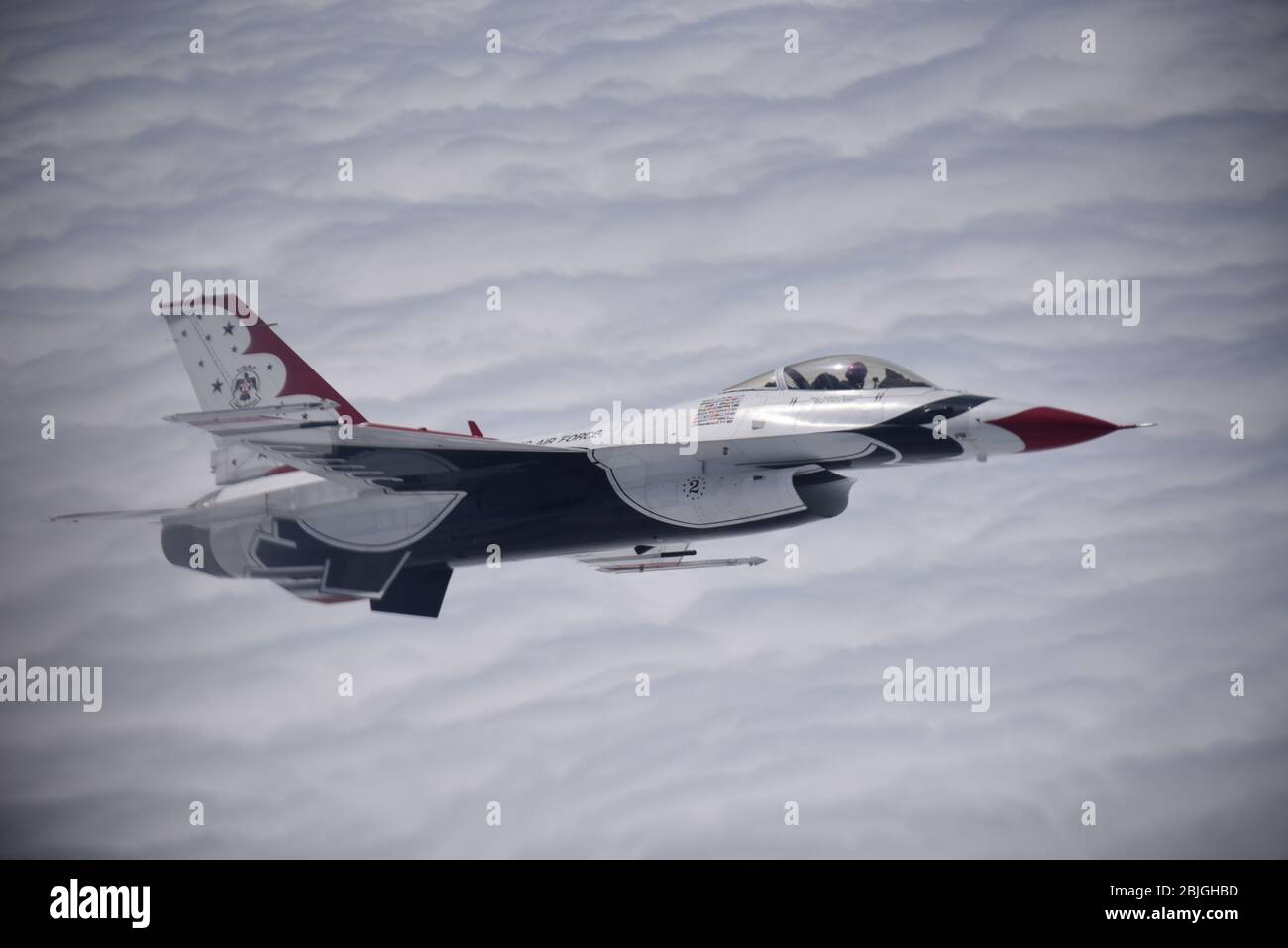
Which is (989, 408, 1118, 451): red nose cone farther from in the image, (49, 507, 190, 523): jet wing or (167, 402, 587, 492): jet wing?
(49, 507, 190, 523): jet wing

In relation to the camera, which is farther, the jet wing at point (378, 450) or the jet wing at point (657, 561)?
the jet wing at point (657, 561)

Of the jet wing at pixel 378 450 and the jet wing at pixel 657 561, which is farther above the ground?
the jet wing at pixel 378 450

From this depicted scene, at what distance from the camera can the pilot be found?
68.8 feet

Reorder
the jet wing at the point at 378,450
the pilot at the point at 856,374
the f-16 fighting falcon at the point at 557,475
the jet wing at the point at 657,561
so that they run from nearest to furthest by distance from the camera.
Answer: the f-16 fighting falcon at the point at 557,475 → the pilot at the point at 856,374 → the jet wing at the point at 378,450 → the jet wing at the point at 657,561

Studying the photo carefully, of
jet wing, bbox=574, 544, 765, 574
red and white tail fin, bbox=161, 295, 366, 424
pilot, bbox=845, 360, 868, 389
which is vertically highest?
red and white tail fin, bbox=161, 295, 366, 424

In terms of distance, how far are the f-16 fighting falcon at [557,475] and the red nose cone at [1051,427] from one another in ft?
0.07

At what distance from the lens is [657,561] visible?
2461 centimetres

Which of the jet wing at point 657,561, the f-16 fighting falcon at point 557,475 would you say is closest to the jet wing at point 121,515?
the f-16 fighting falcon at point 557,475

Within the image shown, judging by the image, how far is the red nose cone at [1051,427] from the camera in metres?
19.6

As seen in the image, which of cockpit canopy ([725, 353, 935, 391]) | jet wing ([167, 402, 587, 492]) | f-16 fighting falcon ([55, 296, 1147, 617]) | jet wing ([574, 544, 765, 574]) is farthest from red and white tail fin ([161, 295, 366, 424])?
cockpit canopy ([725, 353, 935, 391])

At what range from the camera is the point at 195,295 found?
2519 cm

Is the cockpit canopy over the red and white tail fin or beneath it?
beneath

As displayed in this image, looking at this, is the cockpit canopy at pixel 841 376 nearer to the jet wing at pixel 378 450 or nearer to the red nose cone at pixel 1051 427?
the red nose cone at pixel 1051 427
